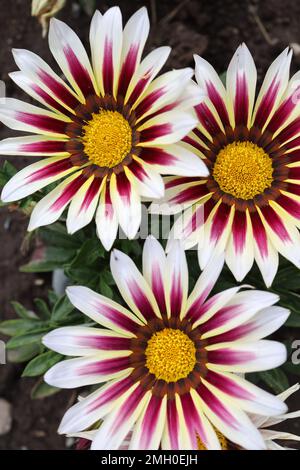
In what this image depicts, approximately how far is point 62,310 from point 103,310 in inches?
13.4

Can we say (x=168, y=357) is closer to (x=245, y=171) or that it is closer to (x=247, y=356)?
(x=247, y=356)

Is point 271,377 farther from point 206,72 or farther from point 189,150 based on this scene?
point 206,72

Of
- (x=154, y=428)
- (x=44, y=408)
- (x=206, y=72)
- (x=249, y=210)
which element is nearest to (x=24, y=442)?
(x=44, y=408)

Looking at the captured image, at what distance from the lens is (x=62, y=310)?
136cm

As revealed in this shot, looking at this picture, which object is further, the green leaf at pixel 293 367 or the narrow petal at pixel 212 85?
the green leaf at pixel 293 367

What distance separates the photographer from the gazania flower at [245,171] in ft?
3.54

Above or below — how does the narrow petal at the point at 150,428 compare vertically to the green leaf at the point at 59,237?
below

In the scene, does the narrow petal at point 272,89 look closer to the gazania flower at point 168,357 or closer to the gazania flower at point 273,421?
the gazania flower at point 168,357

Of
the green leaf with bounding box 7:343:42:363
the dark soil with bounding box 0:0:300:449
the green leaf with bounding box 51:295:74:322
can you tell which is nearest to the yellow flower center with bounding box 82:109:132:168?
the green leaf with bounding box 51:295:74:322

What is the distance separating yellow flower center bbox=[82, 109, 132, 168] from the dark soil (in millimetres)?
868

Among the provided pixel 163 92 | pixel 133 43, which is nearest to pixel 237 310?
pixel 163 92

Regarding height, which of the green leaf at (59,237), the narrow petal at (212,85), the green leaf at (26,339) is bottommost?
the green leaf at (26,339)

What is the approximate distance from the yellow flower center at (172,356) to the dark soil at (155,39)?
0.86 meters

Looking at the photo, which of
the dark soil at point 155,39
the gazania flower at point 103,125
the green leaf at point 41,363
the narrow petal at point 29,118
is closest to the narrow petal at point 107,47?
the gazania flower at point 103,125
